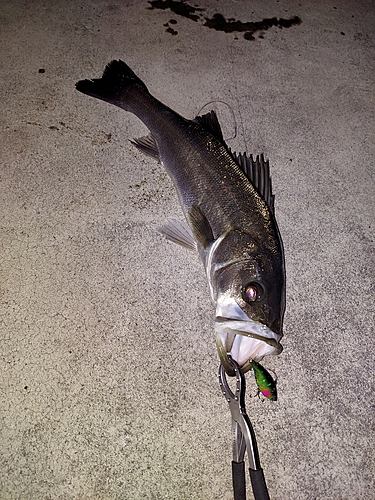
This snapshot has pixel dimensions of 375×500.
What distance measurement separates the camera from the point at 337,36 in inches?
150

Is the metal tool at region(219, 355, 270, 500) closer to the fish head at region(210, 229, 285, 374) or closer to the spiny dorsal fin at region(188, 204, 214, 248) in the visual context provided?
the fish head at region(210, 229, 285, 374)

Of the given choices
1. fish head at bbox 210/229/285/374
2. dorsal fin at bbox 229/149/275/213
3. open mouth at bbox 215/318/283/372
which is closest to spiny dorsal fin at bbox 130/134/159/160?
dorsal fin at bbox 229/149/275/213

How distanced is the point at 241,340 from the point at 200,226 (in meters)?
0.73

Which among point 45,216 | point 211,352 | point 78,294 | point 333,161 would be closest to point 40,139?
point 45,216

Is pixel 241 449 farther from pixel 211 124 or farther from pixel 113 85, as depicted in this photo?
pixel 113 85

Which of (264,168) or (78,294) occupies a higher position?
(264,168)

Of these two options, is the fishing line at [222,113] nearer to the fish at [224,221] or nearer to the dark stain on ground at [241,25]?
the fish at [224,221]

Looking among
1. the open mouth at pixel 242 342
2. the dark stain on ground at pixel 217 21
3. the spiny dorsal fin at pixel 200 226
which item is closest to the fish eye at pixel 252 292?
the open mouth at pixel 242 342

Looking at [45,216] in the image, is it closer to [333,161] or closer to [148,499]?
[148,499]

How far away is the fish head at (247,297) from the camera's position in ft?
5.96

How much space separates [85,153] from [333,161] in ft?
6.29

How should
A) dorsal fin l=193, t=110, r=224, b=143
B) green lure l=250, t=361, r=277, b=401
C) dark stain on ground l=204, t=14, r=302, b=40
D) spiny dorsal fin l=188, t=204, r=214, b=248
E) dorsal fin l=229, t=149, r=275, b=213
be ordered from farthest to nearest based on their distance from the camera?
dark stain on ground l=204, t=14, r=302, b=40, dorsal fin l=193, t=110, r=224, b=143, dorsal fin l=229, t=149, r=275, b=213, spiny dorsal fin l=188, t=204, r=214, b=248, green lure l=250, t=361, r=277, b=401

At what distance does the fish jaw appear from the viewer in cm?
179

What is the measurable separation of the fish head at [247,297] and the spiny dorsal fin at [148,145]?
3.28ft
